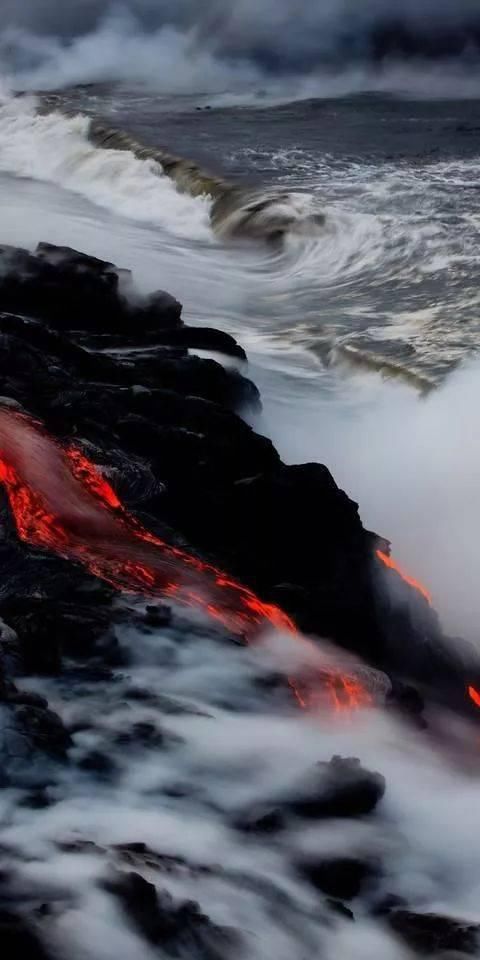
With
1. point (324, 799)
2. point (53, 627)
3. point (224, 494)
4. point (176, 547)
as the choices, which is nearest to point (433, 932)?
point (324, 799)

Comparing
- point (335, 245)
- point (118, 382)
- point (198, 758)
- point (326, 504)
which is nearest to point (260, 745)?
point (198, 758)

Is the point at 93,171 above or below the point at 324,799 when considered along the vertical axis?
above

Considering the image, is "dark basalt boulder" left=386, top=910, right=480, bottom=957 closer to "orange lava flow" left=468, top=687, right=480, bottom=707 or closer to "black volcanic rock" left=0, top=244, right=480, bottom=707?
"black volcanic rock" left=0, top=244, right=480, bottom=707

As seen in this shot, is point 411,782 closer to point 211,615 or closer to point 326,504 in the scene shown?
point 211,615

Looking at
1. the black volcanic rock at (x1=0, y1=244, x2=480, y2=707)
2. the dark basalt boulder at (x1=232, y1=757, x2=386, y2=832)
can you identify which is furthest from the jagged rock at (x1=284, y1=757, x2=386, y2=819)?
the black volcanic rock at (x1=0, y1=244, x2=480, y2=707)

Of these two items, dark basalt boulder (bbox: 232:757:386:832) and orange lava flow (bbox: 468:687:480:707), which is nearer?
dark basalt boulder (bbox: 232:757:386:832)

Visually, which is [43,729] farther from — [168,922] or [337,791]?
[337,791]
